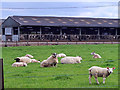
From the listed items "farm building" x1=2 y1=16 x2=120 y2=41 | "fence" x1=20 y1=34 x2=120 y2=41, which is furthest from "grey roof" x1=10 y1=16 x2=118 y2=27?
"fence" x1=20 y1=34 x2=120 y2=41

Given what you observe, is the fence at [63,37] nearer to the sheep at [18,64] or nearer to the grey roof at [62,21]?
the grey roof at [62,21]

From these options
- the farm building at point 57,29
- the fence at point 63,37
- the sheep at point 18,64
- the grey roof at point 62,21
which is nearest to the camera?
the sheep at point 18,64

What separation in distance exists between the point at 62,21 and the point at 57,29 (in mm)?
2374

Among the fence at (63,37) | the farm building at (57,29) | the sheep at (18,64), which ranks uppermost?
the farm building at (57,29)

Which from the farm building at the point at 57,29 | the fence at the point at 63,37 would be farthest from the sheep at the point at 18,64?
the fence at the point at 63,37

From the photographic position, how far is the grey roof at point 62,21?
50.3m

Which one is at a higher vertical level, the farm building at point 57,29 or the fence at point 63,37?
the farm building at point 57,29

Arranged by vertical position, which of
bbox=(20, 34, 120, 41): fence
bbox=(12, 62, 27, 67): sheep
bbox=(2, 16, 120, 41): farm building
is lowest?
bbox=(12, 62, 27, 67): sheep

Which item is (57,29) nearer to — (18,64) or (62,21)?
(62,21)

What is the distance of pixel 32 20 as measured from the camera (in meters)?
52.0

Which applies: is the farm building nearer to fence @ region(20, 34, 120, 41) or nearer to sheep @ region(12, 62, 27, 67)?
fence @ region(20, 34, 120, 41)

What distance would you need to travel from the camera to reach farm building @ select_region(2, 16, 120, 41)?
49344 millimetres

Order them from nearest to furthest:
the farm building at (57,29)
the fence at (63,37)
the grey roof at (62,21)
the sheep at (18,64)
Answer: the sheep at (18,64) < the fence at (63,37) < the farm building at (57,29) < the grey roof at (62,21)

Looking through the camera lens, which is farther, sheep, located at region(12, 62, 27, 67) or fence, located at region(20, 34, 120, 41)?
fence, located at region(20, 34, 120, 41)
